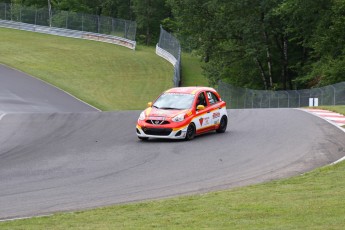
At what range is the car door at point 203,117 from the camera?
22672 millimetres

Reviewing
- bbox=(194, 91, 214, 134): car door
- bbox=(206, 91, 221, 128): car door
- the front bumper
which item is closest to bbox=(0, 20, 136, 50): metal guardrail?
bbox=(206, 91, 221, 128): car door

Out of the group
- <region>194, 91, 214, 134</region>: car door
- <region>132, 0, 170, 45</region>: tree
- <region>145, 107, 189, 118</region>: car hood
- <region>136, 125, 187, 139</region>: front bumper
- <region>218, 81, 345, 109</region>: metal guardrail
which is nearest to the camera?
<region>136, 125, 187, 139</region>: front bumper

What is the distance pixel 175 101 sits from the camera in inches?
912

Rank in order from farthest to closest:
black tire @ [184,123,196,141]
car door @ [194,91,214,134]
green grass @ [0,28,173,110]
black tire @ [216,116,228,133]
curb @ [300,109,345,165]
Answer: green grass @ [0,28,173,110]
curb @ [300,109,345,165]
black tire @ [216,116,228,133]
car door @ [194,91,214,134]
black tire @ [184,123,196,141]

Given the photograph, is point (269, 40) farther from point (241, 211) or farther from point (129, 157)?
point (241, 211)

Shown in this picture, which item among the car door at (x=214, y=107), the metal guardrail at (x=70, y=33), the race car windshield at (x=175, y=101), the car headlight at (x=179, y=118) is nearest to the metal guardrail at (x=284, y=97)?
the car door at (x=214, y=107)

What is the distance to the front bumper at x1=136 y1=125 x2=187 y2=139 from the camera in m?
21.7

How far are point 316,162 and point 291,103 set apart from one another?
96.5 feet

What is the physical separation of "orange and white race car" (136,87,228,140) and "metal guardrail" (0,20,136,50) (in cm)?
5330

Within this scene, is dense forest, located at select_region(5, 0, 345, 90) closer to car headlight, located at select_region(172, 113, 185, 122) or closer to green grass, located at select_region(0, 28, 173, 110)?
green grass, located at select_region(0, 28, 173, 110)

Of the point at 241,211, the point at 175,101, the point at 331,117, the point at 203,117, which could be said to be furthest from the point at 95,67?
the point at 241,211

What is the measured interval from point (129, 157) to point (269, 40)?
143 feet

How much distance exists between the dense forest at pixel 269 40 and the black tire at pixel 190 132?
100 feet

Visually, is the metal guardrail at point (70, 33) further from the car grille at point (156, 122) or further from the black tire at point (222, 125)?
the car grille at point (156, 122)
